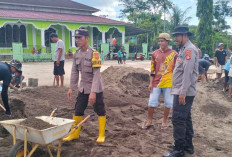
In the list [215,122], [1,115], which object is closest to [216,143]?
[215,122]

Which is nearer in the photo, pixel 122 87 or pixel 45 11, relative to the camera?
pixel 122 87

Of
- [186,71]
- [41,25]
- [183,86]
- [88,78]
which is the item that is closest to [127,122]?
[88,78]

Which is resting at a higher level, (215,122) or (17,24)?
(17,24)

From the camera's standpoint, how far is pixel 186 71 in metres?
3.77

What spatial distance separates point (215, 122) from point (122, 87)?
3790 mm

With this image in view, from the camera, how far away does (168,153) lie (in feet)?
12.8

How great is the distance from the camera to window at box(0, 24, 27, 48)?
2420 centimetres

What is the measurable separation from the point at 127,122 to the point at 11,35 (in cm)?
2215

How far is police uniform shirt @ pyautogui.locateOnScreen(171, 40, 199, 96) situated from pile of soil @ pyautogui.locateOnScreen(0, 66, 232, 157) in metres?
1.09

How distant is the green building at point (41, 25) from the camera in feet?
77.6

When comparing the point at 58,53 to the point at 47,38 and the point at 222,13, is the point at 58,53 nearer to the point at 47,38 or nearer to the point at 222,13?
the point at 47,38

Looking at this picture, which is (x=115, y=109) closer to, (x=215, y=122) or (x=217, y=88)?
(x=215, y=122)

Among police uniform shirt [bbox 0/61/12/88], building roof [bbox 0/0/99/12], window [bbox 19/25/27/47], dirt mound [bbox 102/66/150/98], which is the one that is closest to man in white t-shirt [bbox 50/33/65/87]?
dirt mound [bbox 102/66/150/98]

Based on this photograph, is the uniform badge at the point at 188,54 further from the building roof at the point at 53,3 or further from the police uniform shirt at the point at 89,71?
the building roof at the point at 53,3
